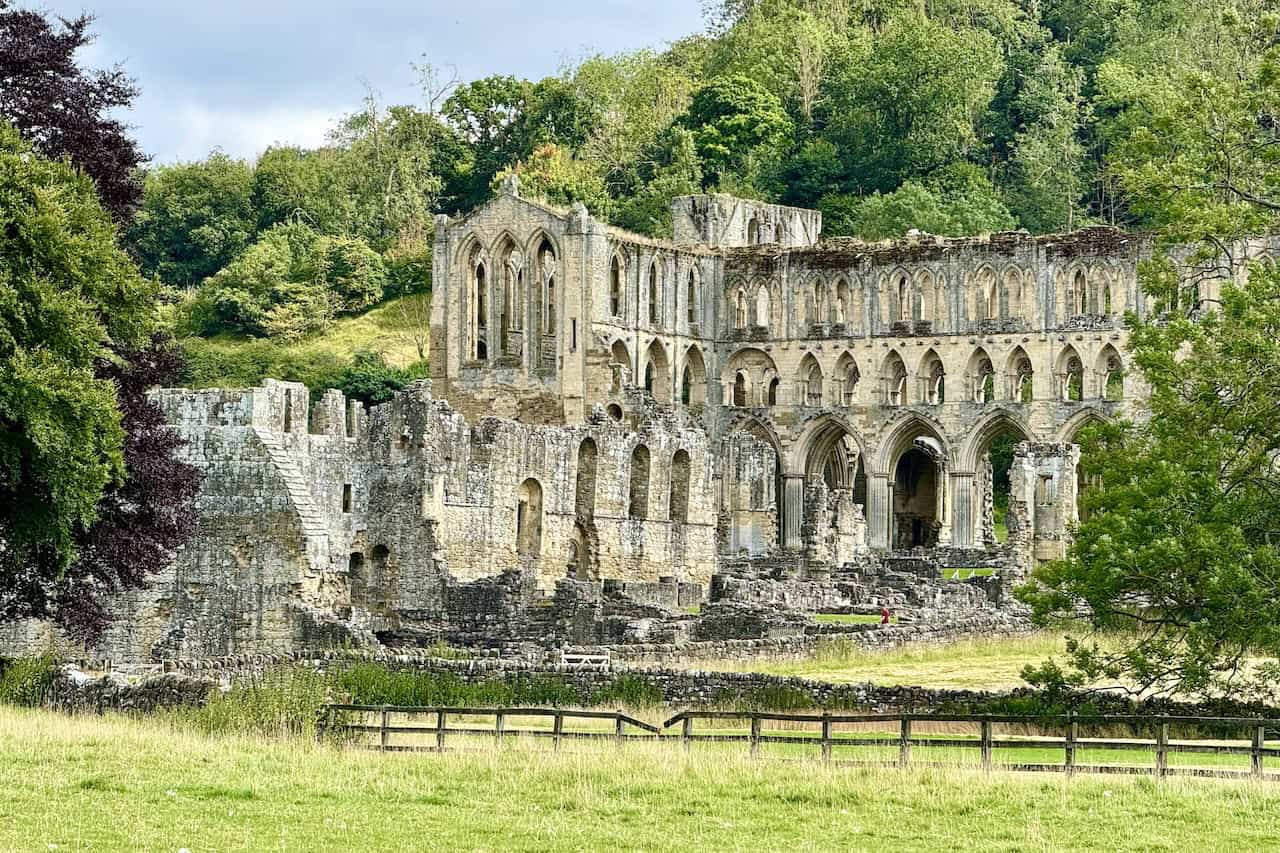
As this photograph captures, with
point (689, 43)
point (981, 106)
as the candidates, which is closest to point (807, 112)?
point (981, 106)

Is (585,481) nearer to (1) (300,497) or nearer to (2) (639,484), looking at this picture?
(2) (639,484)

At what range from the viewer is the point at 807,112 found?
109m

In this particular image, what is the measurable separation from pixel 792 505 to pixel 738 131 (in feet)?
86.3

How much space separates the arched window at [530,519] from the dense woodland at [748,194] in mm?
10457

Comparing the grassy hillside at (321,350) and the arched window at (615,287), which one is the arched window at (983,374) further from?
the grassy hillside at (321,350)

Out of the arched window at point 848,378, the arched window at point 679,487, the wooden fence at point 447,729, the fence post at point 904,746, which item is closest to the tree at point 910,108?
the arched window at point 848,378

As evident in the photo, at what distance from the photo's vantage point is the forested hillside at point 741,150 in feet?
318

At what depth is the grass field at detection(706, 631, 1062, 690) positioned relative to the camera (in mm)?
38156

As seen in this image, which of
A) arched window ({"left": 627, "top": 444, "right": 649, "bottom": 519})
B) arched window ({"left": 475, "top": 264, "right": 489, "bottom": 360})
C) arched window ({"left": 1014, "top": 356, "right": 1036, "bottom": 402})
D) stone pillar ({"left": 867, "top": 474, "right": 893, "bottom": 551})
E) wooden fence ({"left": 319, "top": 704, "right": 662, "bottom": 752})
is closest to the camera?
wooden fence ({"left": 319, "top": 704, "right": 662, "bottom": 752})

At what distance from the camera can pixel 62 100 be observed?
3431 cm

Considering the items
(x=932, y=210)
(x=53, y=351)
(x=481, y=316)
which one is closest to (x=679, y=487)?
(x=481, y=316)

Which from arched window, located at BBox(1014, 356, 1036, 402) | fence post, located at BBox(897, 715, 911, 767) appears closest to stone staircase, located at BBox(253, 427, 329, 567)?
fence post, located at BBox(897, 715, 911, 767)

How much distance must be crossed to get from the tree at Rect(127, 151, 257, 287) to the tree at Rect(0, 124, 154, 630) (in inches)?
2873

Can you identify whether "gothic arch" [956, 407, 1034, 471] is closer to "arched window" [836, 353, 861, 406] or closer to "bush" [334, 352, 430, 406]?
"arched window" [836, 353, 861, 406]
